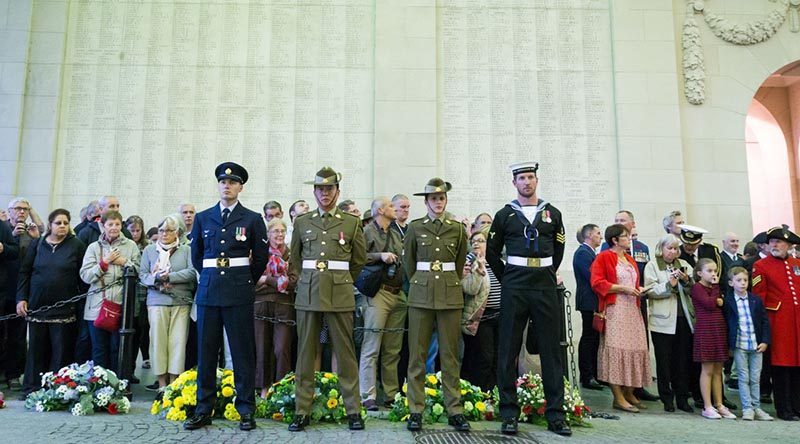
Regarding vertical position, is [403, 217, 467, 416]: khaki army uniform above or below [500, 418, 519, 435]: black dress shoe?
above

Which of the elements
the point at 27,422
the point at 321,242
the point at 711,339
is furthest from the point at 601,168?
the point at 27,422

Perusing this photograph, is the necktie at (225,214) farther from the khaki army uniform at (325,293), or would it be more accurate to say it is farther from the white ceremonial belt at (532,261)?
the white ceremonial belt at (532,261)

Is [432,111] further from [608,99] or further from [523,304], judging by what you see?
[523,304]

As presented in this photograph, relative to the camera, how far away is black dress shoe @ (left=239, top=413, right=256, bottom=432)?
496 centimetres

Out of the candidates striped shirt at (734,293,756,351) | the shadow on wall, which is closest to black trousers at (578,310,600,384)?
striped shirt at (734,293,756,351)

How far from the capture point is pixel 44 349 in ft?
21.4

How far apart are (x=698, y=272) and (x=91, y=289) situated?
21.3 ft

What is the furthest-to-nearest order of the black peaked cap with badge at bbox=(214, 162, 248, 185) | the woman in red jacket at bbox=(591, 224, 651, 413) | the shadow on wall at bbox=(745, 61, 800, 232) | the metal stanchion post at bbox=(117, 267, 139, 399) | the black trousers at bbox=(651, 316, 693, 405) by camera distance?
the shadow on wall at bbox=(745, 61, 800, 232), the black trousers at bbox=(651, 316, 693, 405), the woman in red jacket at bbox=(591, 224, 651, 413), the metal stanchion post at bbox=(117, 267, 139, 399), the black peaked cap with badge at bbox=(214, 162, 248, 185)

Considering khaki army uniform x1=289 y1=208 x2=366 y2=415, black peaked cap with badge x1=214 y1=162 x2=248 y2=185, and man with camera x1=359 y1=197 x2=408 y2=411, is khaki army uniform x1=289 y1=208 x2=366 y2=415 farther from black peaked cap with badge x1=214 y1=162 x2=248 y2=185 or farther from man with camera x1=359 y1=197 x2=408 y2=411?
man with camera x1=359 y1=197 x2=408 y2=411

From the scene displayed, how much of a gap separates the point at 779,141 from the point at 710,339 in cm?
1089

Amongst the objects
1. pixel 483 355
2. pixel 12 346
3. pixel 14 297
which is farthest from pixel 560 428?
pixel 14 297

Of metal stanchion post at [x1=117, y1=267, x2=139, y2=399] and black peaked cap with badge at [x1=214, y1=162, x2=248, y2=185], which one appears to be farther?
metal stanchion post at [x1=117, y1=267, x2=139, y2=399]

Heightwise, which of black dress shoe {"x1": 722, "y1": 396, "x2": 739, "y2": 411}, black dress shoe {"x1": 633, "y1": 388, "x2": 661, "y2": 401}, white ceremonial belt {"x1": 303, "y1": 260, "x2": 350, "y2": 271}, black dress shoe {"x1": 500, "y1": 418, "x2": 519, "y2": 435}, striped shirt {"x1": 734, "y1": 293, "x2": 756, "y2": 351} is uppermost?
white ceremonial belt {"x1": 303, "y1": 260, "x2": 350, "y2": 271}

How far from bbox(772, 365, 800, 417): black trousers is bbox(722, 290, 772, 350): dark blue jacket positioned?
382mm
